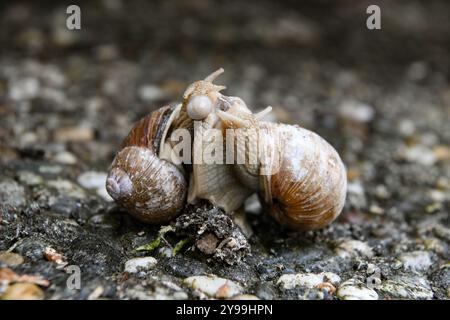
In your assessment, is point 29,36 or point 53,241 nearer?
point 53,241

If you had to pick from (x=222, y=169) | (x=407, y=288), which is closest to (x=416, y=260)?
(x=407, y=288)

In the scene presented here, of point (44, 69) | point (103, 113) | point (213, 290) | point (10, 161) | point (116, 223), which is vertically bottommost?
point (213, 290)

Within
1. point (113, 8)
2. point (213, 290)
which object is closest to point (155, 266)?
point (213, 290)

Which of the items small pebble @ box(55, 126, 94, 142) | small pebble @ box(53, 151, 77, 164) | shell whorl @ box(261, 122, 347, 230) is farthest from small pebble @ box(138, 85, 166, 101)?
shell whorl @ box(261, 122, 347, 230)

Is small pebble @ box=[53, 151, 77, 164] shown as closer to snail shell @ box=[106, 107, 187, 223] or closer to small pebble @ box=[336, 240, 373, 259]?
snail shell @ box=[106, 107, 187, 223]

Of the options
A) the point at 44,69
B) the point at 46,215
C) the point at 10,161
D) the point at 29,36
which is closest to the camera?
the point at 46,215

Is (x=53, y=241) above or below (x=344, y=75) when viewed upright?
below

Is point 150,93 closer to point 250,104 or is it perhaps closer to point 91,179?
point 250,104

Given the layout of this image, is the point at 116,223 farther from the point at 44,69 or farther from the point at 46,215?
the point at 44,69

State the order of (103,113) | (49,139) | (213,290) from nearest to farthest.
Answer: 1. (213,290)
2. (49,139)
3. (103,113)
